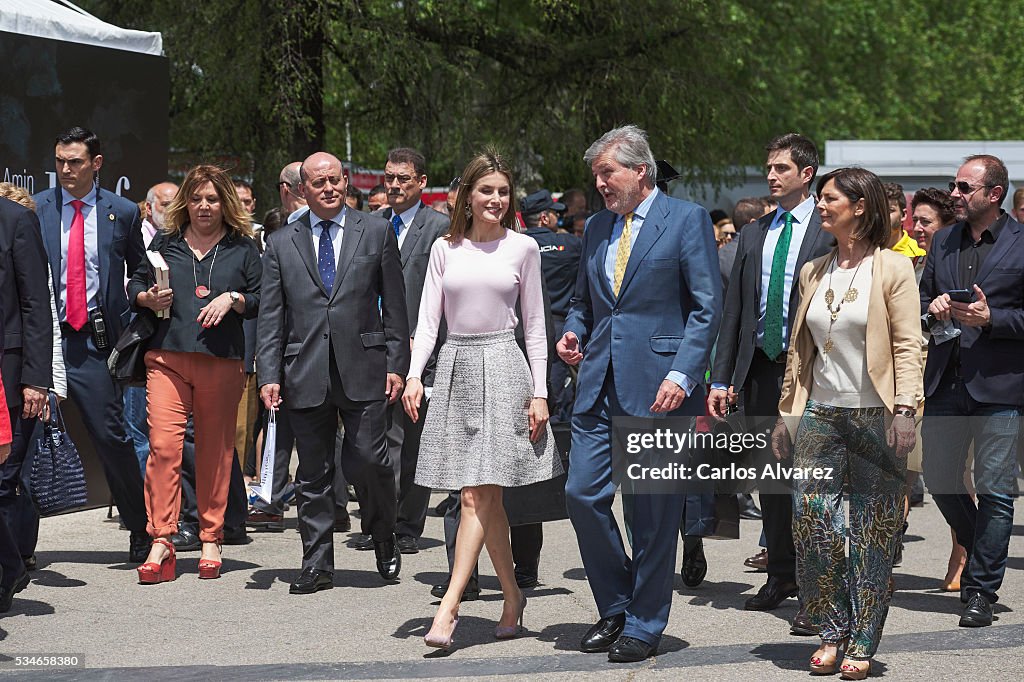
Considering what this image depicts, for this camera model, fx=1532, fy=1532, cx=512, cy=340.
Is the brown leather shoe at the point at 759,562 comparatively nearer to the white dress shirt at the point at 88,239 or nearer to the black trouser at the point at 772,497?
the black trouser at the point at 772,497

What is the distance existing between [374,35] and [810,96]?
59.8ft

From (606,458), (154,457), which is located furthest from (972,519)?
(154,457)

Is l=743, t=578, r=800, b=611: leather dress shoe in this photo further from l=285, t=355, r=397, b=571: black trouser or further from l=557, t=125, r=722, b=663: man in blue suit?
l=285, t=355, r=397, b=571: black trouser

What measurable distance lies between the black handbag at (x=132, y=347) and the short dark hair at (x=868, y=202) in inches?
154

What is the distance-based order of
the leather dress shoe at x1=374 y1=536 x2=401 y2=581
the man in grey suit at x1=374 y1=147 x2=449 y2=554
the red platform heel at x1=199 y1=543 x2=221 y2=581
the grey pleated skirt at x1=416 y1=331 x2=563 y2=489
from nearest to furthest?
the grey pleated skirt at x1=416 y1=331 x2=563 y2=489, the leather dress shoe at x1=374 y1=536 x2=401 y2=581, the red platform heel at x1=199 y1=543 x2=221 y2=581, the man in grey suit at x1=374 y1=147 x2=449 y2=554

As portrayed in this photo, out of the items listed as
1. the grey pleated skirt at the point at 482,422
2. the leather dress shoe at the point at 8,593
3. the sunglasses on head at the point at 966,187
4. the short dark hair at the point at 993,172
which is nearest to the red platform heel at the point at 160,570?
the leather dress shoe at the point at 8,593

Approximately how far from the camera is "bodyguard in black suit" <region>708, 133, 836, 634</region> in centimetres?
719

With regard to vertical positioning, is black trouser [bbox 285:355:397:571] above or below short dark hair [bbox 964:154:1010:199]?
below

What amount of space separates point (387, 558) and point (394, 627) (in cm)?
116

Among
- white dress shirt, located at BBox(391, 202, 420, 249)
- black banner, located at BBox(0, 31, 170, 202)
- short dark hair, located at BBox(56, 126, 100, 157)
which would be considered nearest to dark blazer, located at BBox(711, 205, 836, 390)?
white dress shirt, located at BBox(391, 202, 420, 249)

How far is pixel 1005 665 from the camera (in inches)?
238

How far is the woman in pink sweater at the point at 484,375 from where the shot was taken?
6.48 m

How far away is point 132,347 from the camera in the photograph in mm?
8188

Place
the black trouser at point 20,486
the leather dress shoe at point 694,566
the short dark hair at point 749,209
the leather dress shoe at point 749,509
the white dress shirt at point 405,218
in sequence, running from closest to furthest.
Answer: the black trouser at point 20,486 → the leather dress shoe at point 694,566 → the white dress shirt at point 405,218 → the leather dress shoe at point 749,509 → the short dark hair at point 749,209
